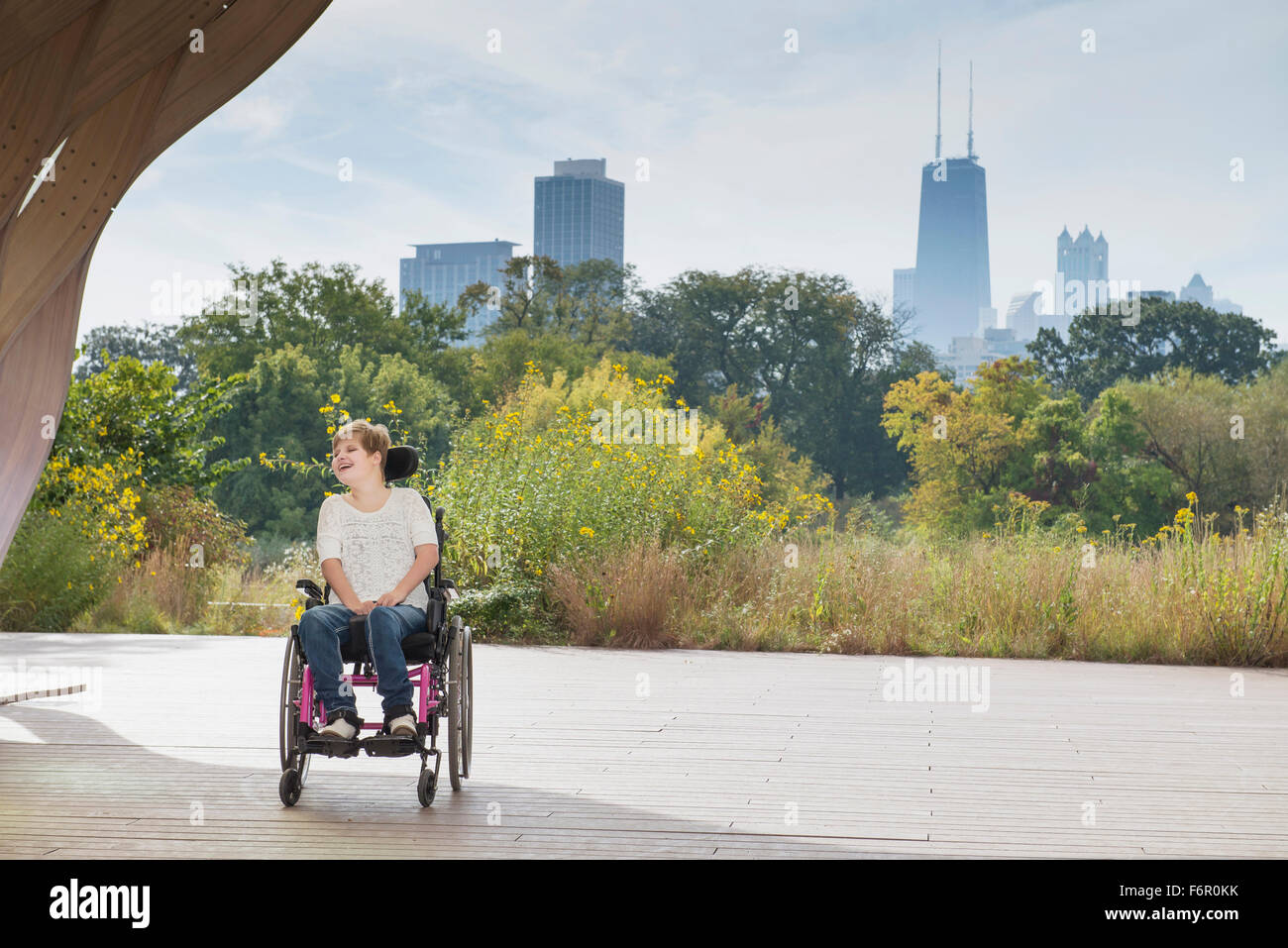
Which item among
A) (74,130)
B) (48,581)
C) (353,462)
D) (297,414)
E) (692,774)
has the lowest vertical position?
(692,774)

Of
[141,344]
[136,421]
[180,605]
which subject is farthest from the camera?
[141,344]

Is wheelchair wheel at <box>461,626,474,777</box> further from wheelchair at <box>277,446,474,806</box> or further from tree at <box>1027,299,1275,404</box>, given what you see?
tree at <box>1027,299,1275,404</box>

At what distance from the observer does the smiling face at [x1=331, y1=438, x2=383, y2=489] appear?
13.5ft

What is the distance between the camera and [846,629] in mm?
8422

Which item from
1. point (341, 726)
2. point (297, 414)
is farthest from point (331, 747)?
point (297, 414)

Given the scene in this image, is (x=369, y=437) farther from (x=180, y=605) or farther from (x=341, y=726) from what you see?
(x=180, y=605)

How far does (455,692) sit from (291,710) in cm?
47

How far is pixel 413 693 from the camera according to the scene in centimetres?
388

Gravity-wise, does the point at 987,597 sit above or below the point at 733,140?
below

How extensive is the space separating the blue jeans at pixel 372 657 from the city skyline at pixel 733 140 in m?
29.0

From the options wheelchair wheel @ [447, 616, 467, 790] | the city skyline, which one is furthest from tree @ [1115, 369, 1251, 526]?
wheelchair wheel @ [447, 616, 467, 790]
